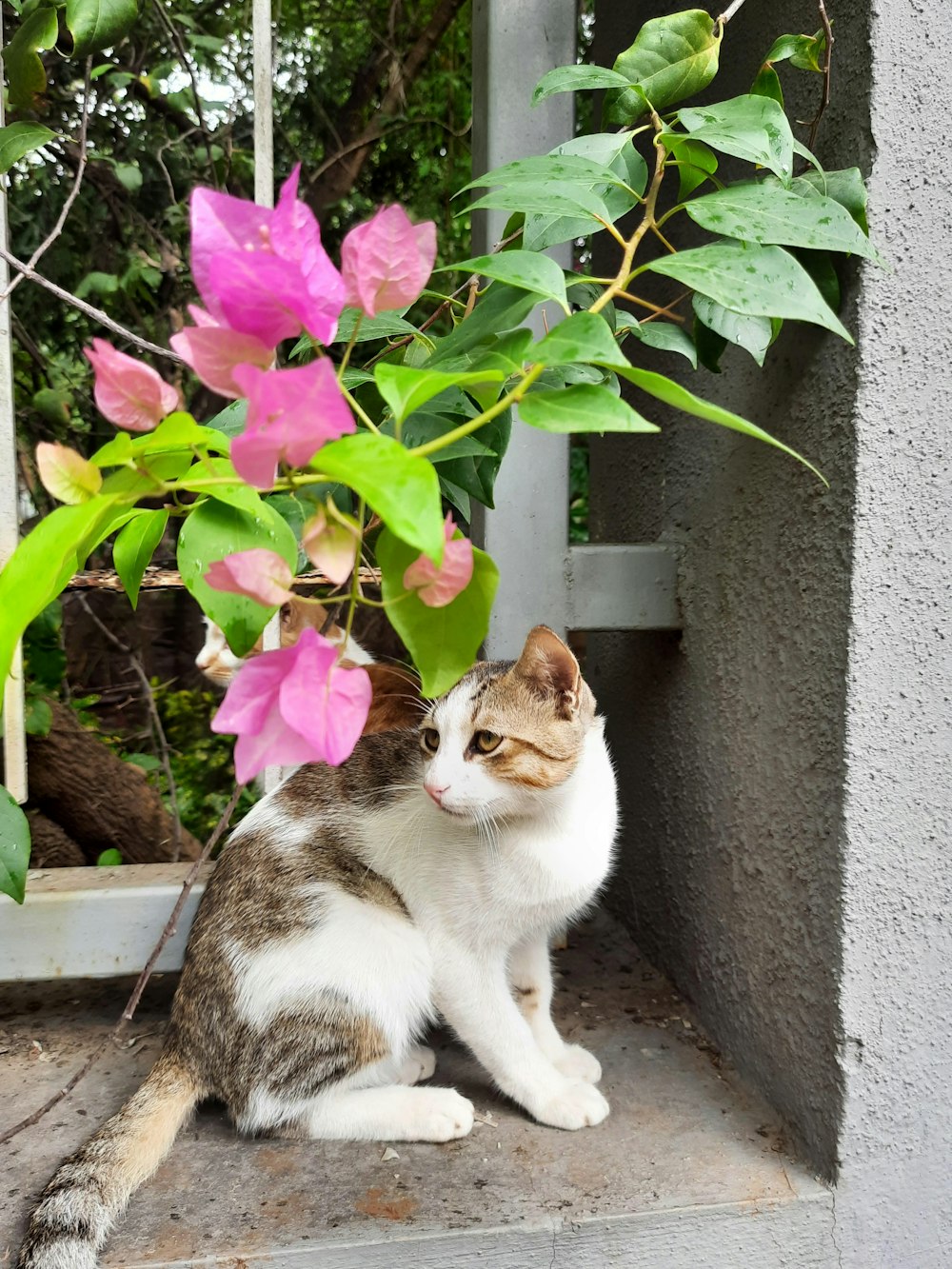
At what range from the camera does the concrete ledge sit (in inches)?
39.2

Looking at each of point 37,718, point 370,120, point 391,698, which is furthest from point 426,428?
point 370,120

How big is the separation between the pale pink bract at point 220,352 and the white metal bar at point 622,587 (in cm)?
91

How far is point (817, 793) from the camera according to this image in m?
1.07

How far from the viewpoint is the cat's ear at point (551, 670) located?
1.16m

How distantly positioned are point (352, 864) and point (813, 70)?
1.07 metres

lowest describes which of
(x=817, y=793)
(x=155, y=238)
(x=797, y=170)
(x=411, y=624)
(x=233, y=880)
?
(x=233, y=880)

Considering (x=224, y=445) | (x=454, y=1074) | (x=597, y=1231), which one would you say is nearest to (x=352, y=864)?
(x=454, y=1074)

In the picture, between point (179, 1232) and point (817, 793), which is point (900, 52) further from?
point (179, 1232)

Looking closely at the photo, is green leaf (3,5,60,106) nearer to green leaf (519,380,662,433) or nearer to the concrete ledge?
green leaf (519,380,662,433)

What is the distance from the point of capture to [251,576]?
1.64 feet

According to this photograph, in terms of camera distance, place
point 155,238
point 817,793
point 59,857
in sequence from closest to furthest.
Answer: point 817,793 → point 59,857 → point 155,238

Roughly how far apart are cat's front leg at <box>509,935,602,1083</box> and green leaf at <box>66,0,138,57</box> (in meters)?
1.23

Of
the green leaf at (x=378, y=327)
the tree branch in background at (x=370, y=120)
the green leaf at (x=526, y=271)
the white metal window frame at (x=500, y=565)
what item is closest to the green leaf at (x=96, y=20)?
the white metal window frame at (x=500, y=565)

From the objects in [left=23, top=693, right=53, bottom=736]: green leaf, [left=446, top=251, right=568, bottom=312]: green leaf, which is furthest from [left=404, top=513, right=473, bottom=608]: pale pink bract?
[left=23, top=693, right=53, bottom=736]: green leaf
